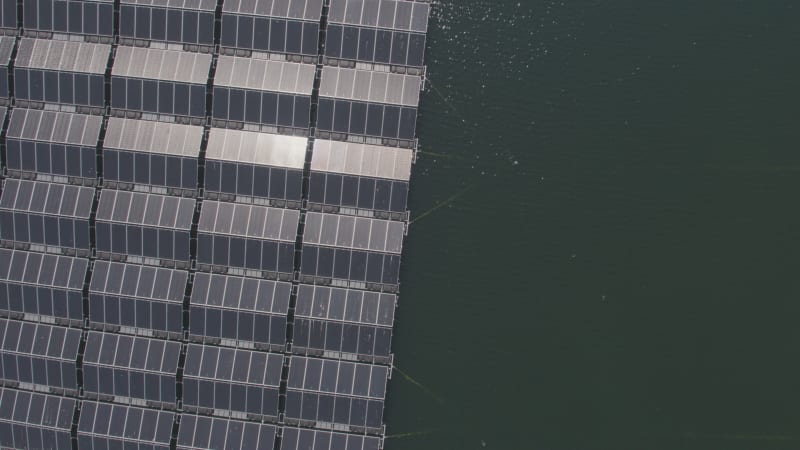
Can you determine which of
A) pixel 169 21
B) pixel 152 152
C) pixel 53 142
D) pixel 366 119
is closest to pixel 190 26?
pixel 169 21

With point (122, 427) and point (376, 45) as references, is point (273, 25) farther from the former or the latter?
point (122, 427)

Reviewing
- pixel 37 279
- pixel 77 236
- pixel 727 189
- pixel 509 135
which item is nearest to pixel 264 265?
pixel 77 236

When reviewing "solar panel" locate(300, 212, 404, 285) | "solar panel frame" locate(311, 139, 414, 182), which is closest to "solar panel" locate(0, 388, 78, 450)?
"solar panel" locate(300, 212, 404, 285)

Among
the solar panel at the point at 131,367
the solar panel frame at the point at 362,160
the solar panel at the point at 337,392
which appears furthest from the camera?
the solar panel at the point at 131,367

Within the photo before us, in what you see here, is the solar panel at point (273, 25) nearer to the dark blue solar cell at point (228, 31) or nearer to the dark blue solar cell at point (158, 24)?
the dark blue solar cell at point (228, 31)

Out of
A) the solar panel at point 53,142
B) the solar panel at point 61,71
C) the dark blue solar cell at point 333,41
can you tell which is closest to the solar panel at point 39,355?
the solar panel at point 53,142

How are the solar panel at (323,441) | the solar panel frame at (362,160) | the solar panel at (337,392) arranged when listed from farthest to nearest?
1. the solar panel at (323,441)
2. the solar panel at (337,392)
3. the solar panel frame at (362,160)
